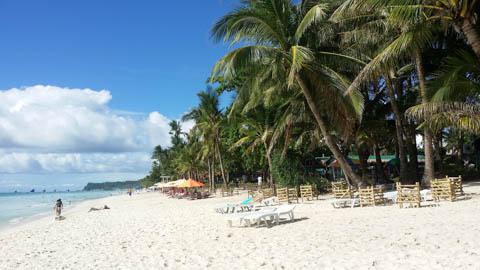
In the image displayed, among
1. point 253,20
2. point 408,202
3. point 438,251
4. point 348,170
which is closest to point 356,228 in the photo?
point 438,251

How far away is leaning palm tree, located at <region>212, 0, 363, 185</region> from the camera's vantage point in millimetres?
15039

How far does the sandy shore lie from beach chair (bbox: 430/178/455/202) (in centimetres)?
49

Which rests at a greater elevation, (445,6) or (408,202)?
(445,6)

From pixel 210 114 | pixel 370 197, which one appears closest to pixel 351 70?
pixel 370 197

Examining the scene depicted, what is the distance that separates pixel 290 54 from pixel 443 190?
21.9 ft

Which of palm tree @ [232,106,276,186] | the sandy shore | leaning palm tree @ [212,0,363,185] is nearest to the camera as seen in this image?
the sandy shore

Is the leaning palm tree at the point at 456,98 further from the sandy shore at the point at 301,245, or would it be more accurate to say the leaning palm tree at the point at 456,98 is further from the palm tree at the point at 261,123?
the palm tree at the point at 261,123

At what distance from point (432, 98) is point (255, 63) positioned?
20.4 feet

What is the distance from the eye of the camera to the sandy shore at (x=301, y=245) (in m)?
6.71

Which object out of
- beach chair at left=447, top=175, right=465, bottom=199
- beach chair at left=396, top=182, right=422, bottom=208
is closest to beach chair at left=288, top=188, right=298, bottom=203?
beach chair at left=396, top=182, right=422, bottom=208

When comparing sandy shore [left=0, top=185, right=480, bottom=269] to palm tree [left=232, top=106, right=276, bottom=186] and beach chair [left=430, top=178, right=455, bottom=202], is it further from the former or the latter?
palm tree [left=232, top=106, right=276, bottom=186]

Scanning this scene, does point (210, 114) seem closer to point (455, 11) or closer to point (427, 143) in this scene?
point (427, 143)

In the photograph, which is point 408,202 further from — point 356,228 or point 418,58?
point 418,58

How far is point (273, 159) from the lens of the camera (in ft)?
75.1
